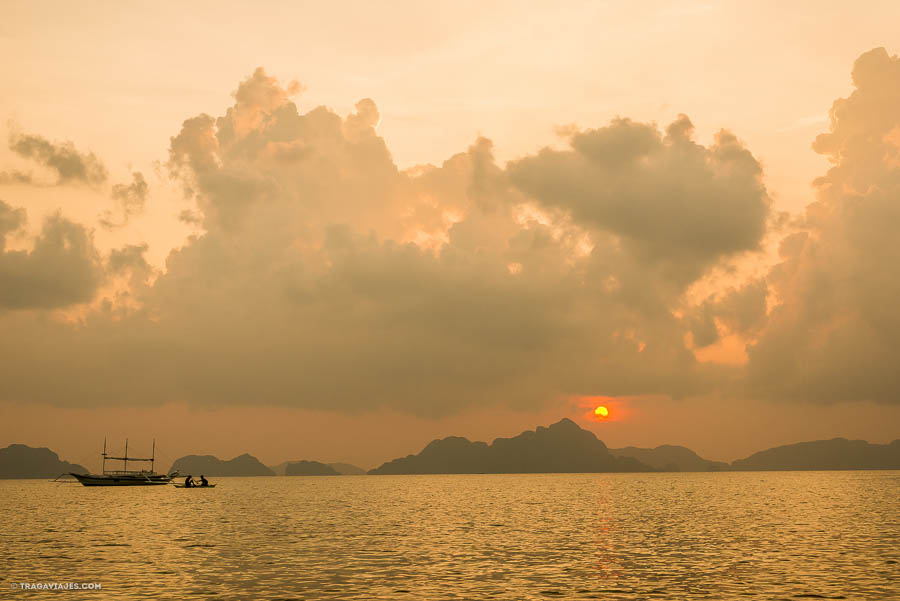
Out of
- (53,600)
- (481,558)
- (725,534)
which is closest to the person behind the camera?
(53,600)

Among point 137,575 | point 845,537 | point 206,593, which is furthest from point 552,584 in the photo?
point 845,537

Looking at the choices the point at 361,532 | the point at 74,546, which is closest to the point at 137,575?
the point at 74,546

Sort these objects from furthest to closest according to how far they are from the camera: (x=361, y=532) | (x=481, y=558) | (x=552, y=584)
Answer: (x=361, y=532) < (x=481, y=558) < (x=552, y=584)

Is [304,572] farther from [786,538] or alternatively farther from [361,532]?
[786,538]

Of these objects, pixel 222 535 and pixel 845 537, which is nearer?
pixel 845 537

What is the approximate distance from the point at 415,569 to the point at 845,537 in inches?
2261

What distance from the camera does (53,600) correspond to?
5225 centimetres

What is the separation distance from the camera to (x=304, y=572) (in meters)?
64.6

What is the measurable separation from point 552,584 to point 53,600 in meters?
34.9

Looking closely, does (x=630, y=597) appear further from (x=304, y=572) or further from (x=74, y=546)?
(x=74, y=546)

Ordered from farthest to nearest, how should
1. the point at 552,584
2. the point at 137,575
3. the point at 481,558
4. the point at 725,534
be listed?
1. the point at 725,534
2. the point at 481,558
3. the point at 137,575
4. the point at 552,584

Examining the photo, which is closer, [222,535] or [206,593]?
[206,593]

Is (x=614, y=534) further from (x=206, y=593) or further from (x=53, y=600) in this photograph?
(x=53, y=600)

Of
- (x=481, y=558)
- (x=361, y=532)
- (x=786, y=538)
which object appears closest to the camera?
(x=481, y=558)
